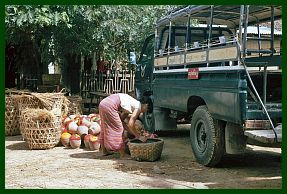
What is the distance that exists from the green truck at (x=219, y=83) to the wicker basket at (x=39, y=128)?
2252 mm

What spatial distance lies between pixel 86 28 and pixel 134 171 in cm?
508

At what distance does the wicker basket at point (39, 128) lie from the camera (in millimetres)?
7773

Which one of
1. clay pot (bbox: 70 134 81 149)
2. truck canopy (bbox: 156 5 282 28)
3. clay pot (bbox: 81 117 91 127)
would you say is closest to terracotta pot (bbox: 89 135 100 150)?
clay pot (bbox: 70 134 81 149)

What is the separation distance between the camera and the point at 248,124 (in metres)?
5.14

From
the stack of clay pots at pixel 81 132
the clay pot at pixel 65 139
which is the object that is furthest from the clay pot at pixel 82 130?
the clay pot at pixel 65 139

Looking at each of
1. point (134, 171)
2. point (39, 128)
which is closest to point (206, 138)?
point (134, 171)

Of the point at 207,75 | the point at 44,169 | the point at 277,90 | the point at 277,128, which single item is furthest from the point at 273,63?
the point at 44,169

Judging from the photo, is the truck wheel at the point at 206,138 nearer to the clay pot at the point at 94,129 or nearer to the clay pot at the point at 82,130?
the clay pot at the point at 94,129

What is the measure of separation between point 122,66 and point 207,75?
10.0 meters

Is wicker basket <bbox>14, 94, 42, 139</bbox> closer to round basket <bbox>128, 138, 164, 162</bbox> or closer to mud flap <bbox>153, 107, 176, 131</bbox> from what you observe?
mud flap <bbox>153, 107, 176, 131</bbox>

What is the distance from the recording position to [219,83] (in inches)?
223

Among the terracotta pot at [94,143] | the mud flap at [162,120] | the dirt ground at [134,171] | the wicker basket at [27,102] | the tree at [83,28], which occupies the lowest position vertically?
the dirt ground at [134,171]

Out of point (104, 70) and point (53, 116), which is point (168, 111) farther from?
point (104, 70)

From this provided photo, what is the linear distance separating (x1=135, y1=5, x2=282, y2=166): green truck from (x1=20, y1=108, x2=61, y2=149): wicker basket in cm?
225
